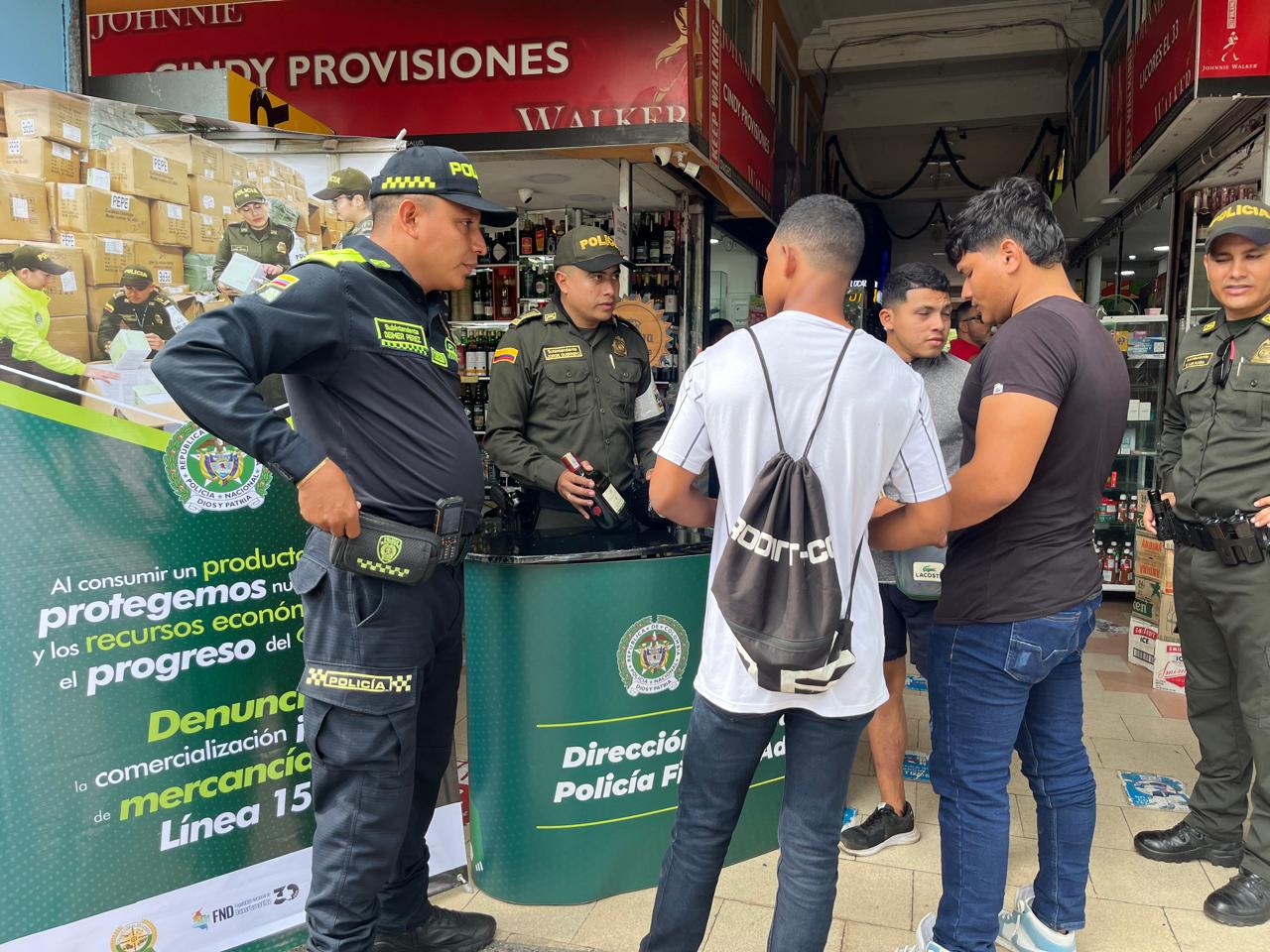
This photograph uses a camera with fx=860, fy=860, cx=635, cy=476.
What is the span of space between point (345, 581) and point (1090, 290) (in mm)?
8049

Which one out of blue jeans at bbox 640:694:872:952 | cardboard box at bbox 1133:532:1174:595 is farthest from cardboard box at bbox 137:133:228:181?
cardboard box at bbox 1133:532:1174:595

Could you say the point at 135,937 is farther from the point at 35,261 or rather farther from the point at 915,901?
the point at 915,901

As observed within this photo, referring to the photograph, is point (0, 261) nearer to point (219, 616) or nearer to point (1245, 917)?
point (219, 616)

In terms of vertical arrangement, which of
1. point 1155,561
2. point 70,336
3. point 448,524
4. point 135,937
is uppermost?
point 70,336

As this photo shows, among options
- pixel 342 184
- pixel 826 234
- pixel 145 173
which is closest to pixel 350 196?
pixel 342 184

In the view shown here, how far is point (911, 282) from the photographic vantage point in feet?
8.25

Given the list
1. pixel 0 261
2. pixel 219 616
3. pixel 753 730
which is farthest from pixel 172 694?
pixel 753 730

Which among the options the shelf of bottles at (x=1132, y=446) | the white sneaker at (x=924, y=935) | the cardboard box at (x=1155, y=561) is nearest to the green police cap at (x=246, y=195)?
the white sneaker at (x=924, y=935)

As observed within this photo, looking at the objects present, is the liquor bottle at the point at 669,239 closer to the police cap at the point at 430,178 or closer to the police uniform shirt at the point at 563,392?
the police uniform shirt at the point at 563,392

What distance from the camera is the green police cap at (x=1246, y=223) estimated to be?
2.23 meters

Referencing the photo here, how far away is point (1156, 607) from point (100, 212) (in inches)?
180

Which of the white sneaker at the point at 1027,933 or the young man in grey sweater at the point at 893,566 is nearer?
the white sneaker at the point at 1027,933

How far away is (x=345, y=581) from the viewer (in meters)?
1.61

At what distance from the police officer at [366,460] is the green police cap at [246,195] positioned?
375 mm
